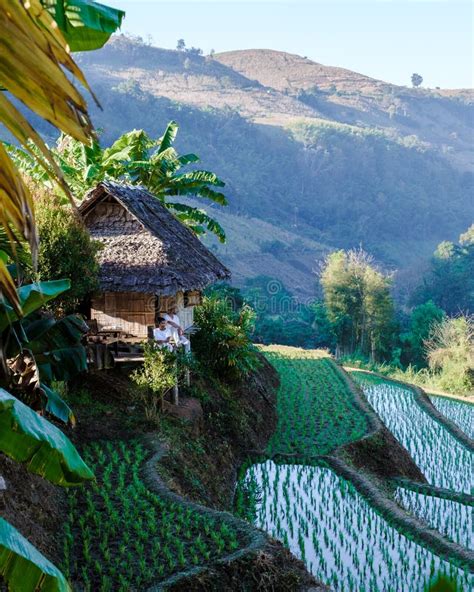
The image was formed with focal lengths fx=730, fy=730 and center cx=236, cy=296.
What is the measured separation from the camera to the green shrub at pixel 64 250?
1031cm

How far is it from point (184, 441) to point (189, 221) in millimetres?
9860

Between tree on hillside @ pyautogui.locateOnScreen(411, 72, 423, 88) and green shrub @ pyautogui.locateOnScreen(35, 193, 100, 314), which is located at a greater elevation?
tree on hillside @ pyautogui.locateOnScreen(411, 72, 423, 88)

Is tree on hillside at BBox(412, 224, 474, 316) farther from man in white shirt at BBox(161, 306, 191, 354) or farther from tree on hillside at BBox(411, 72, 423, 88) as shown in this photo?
tree on hillside at BBox(411, 72, 423, 88)

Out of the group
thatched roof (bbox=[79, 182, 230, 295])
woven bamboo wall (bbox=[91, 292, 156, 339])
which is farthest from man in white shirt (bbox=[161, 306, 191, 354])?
thatched roof (bbox=[79, 182, 230, 295])

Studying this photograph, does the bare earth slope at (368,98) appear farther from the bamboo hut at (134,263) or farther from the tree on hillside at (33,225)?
the tree on hillside at (33,225)

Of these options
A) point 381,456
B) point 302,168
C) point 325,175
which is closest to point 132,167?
point 381,456

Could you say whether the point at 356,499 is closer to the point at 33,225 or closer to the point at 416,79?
the point at 33,225

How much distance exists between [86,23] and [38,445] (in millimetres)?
2211

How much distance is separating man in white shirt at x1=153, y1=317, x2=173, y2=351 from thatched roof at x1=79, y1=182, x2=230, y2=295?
588 mm

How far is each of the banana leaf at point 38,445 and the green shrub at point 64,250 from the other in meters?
6.24

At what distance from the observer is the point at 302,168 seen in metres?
90.4

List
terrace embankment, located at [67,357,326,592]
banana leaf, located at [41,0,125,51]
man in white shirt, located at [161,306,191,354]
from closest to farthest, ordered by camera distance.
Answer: banana leaf, located at [41,0,125,51], terrace embankment, located at [67,357,326,592], man in white shirt, located at [161,306,191,354]

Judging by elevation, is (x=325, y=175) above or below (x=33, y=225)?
above

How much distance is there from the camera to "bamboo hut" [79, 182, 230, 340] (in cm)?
1164
